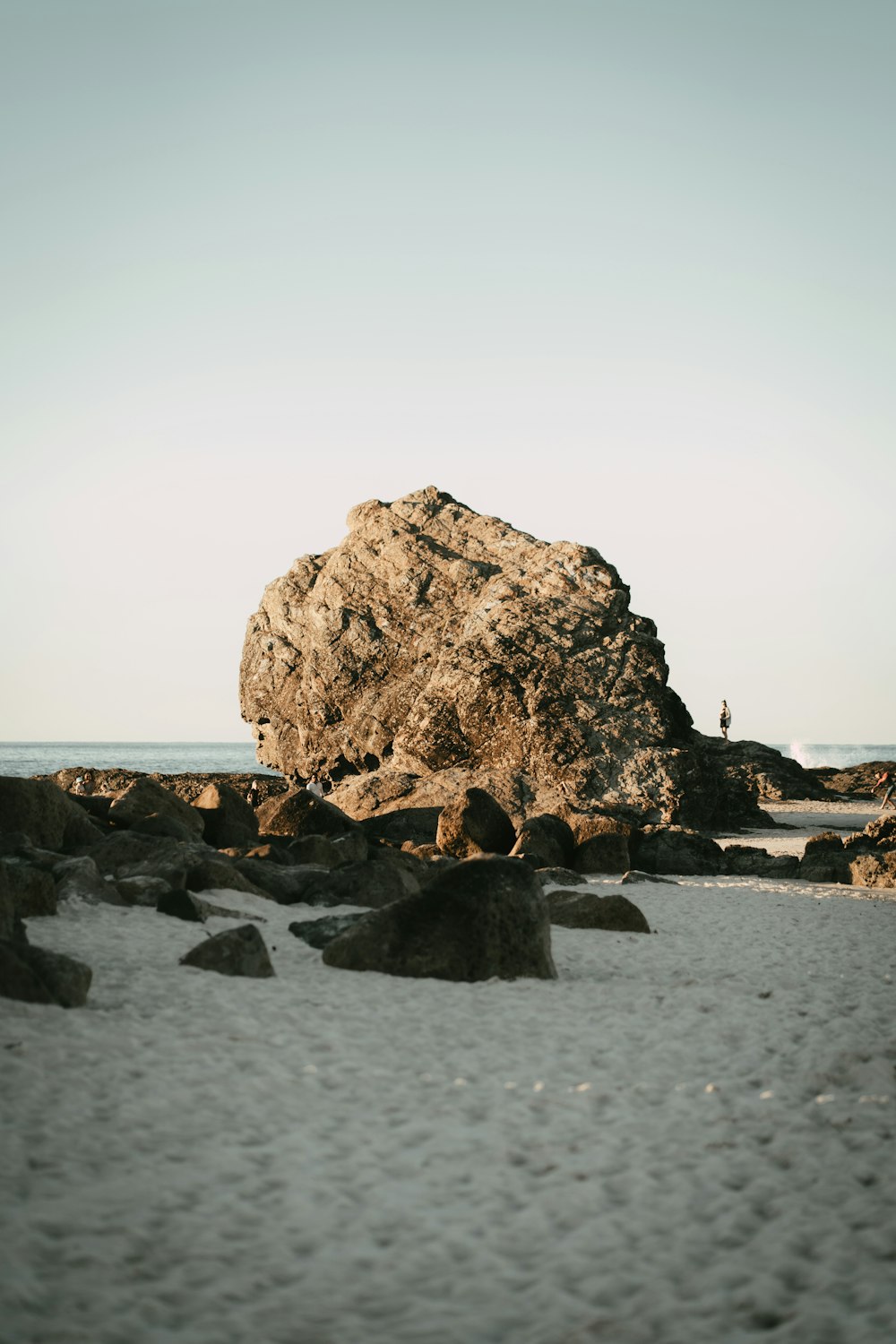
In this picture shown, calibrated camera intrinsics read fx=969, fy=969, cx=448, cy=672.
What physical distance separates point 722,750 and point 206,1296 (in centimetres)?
3583

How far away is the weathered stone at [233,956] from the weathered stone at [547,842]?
30.5 ft

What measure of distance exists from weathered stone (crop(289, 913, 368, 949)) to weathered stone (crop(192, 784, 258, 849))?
7.62 metres

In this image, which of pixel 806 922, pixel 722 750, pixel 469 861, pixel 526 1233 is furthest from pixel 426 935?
pixel 722 750

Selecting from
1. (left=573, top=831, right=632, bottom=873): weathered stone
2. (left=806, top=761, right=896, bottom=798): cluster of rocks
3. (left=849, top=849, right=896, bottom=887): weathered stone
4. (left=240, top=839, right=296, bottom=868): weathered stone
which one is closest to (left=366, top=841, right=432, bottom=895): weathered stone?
(left=240, top=839, right=296, bottom=868): weathered stone

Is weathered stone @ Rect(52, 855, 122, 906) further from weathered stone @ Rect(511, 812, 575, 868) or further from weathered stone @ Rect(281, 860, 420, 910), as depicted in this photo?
weathered stone @ Rect(511, 812, 575, 868)

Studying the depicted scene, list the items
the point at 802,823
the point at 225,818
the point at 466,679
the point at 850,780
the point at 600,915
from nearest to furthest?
the point at 600,915 → the point at 225,818 → the point at 466,679 → the point at 802,823 → the point at 850,780

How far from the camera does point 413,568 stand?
107 ft

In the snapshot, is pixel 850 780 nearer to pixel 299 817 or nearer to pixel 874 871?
pixel 874 871

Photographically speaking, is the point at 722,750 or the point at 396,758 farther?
the point at 722,750

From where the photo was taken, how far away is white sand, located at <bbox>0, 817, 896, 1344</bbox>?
144 inches

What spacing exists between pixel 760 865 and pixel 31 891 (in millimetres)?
14002

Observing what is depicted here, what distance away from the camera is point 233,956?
802 cm

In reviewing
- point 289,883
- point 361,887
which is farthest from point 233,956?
point 289,883

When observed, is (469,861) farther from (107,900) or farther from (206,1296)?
(206,1296)
